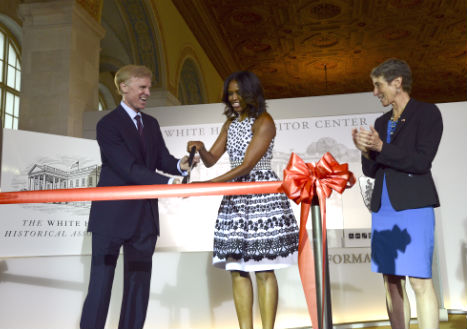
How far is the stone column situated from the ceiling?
4.12m

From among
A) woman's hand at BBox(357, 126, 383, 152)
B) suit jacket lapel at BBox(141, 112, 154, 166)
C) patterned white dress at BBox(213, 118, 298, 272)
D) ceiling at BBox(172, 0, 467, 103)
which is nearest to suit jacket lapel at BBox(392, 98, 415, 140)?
woman's hand at BBox(357, 126, 383, 152)

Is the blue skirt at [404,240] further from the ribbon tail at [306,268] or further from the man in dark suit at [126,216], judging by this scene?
the man in dark suit at [126,216]

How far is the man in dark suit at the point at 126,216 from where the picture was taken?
8.16 ft

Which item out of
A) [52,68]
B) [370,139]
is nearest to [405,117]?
[370,139]

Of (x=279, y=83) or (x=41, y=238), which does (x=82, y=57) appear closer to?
(x=41, y=238)

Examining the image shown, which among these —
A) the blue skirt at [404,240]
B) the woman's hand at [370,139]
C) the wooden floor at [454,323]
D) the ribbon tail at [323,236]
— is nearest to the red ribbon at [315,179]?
the ribbon tail at [323,236]

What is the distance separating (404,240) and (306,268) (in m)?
0.54

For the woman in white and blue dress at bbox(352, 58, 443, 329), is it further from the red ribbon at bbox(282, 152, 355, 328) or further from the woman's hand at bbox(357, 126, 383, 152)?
the red ribbon at bbox(282, 152, 355, 328)

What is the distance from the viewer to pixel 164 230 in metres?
5.95

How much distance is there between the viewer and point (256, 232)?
2566mm

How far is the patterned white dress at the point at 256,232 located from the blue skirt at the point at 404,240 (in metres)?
0.47

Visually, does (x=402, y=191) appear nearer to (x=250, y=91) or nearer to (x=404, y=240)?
(x=404, y=240)

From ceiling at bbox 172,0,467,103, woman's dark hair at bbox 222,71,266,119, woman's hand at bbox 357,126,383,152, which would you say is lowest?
woman's hand at bbox 357,126,383,152

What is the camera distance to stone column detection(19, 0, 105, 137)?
270 inches
